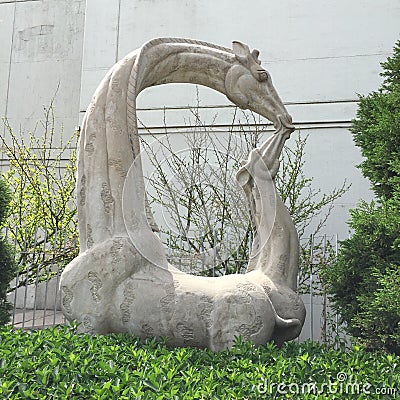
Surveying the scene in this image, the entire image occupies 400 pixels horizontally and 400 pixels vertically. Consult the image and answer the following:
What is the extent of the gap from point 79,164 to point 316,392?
2051mm

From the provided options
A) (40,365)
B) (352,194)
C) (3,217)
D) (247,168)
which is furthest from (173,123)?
(40,365)

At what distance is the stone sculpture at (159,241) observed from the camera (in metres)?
3.22

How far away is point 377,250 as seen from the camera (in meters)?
4.10

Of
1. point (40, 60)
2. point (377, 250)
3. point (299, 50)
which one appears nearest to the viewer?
point (377, 250)

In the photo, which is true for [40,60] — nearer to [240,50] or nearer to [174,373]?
[240,50]

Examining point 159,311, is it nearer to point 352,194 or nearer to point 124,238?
point 124,238

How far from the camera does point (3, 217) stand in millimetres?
6141

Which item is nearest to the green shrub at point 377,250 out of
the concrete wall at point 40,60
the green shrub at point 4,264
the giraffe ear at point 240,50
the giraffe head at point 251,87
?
the giraffe head at point 251,87

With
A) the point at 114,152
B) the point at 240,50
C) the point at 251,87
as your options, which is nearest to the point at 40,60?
the point at 240,50

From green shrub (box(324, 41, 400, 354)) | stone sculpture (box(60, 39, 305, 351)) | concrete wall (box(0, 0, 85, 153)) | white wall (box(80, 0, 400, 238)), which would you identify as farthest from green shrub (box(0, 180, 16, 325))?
concrete wall (box(0, 0, 85, 153))

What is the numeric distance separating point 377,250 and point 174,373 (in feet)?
7.55

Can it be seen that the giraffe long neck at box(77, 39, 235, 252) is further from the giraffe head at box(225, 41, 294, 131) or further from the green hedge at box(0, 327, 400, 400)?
the green hedge at box(0, 327, 400, 400)

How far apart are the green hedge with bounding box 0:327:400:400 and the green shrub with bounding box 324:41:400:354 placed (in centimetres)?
92

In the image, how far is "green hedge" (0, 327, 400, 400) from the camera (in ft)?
6.70
